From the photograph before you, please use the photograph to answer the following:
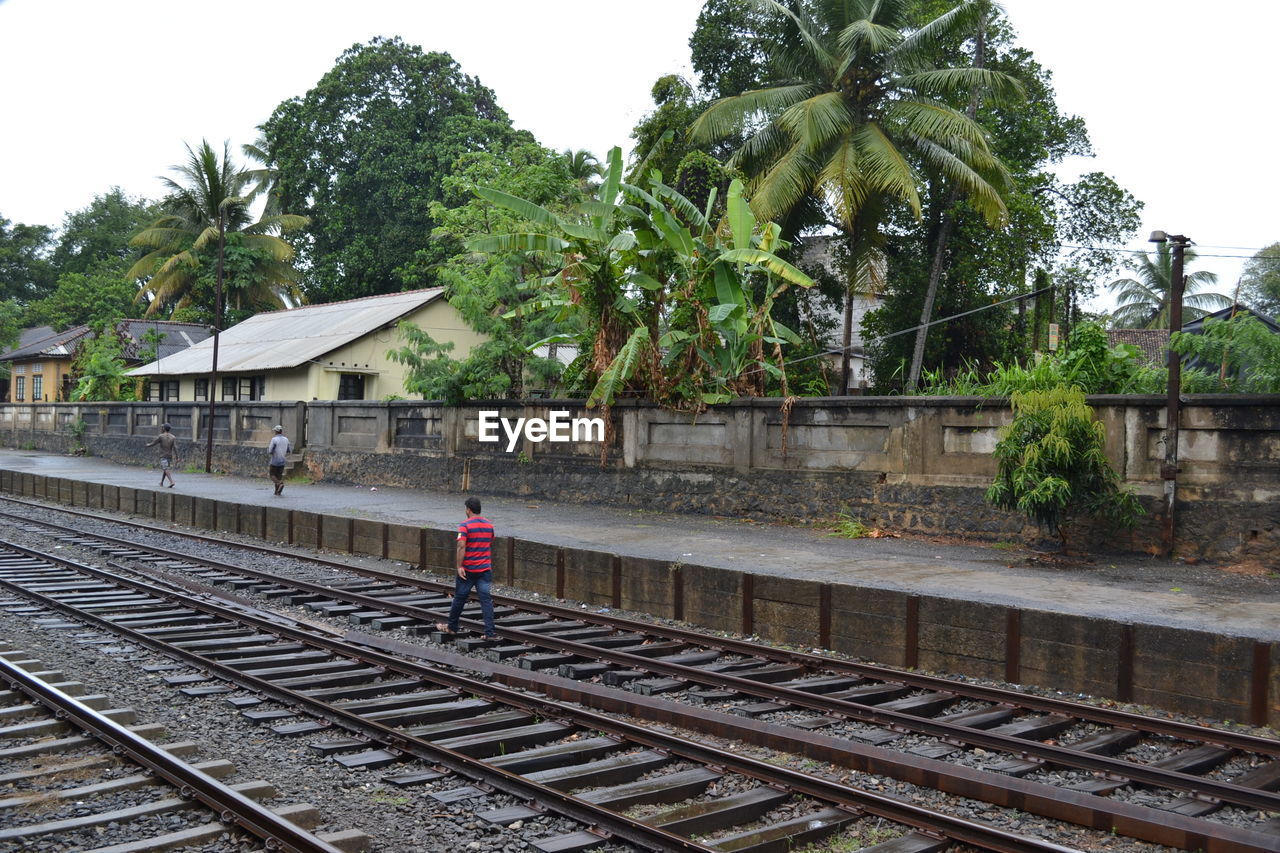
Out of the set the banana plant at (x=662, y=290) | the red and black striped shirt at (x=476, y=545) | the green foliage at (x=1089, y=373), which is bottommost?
the red and black striped shirt at (x=476, y=545)

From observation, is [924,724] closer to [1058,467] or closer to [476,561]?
[476,561]

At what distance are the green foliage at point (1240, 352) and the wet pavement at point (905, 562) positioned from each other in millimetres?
2797

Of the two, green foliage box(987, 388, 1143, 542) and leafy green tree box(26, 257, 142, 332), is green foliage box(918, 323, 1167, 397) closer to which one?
green foliage box(987, 388, 1143, 542)

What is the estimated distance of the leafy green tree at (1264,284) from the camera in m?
47.9

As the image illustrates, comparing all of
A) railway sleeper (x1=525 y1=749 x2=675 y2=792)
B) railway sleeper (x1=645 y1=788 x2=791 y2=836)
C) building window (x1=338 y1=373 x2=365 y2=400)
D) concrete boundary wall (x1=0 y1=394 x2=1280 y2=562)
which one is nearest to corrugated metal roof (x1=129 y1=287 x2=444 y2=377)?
building window (x1=338 y1=373 x2=365 y2=400)

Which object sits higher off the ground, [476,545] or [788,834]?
[476,545]

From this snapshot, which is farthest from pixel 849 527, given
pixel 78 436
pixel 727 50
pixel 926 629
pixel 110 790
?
pixel 78 436

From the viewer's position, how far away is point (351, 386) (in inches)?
1310

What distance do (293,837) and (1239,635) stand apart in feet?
23.8

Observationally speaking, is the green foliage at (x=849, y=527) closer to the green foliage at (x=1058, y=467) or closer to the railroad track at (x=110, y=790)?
the green foliage at (x=1058, y=467)

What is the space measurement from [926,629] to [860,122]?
14895 mm

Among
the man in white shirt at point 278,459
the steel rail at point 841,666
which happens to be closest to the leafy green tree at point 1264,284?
the man in white shirt at point 278,459

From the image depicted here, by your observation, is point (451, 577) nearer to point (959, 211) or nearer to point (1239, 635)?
point (1239, 635)

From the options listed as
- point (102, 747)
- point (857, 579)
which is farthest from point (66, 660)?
point (857, 579)
